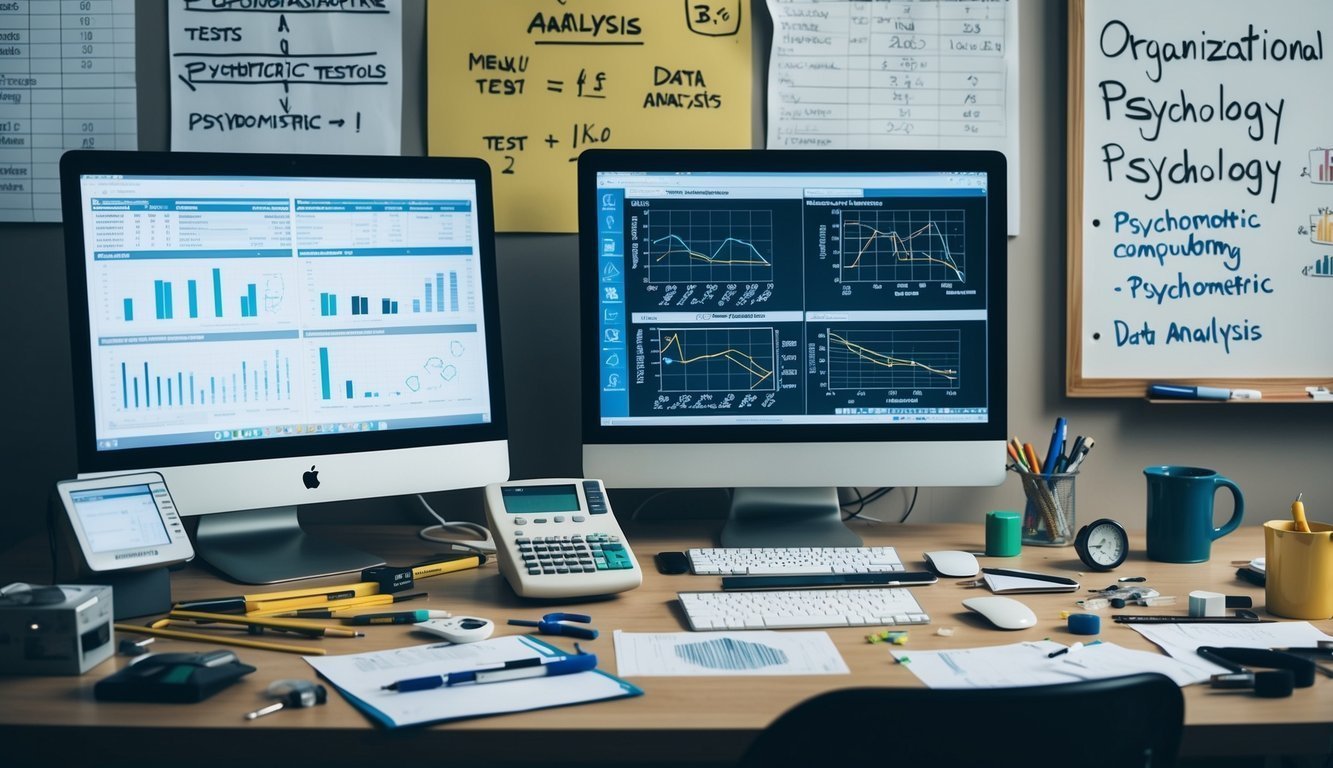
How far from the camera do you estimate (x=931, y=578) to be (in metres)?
1.32

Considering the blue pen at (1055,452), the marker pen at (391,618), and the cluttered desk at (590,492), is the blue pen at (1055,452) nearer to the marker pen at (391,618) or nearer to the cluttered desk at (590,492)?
the cluttered desk at (590,492)

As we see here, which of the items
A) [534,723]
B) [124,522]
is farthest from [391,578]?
A: [534,723]

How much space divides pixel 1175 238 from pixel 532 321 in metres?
1.04

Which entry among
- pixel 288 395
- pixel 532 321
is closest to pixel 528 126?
pixel 532 321

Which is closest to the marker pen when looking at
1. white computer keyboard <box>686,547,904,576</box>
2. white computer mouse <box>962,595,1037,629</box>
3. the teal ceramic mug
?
white computer keyboard <box>686,547,904,576</box>

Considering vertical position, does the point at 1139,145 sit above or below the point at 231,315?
above

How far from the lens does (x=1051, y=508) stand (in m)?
1.53

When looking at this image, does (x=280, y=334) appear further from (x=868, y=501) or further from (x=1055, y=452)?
(x=1055, y=452)

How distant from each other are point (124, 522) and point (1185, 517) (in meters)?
1.32

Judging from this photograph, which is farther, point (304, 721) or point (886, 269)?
point (886, 269)

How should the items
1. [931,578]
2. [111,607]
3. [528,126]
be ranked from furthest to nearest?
[528,126]
[931,578]
[111,607]

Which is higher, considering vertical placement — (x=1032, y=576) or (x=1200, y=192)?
(x=1200, y=192)

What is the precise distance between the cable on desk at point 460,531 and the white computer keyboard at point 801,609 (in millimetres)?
381

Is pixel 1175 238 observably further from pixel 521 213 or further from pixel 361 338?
pixel 361 338
